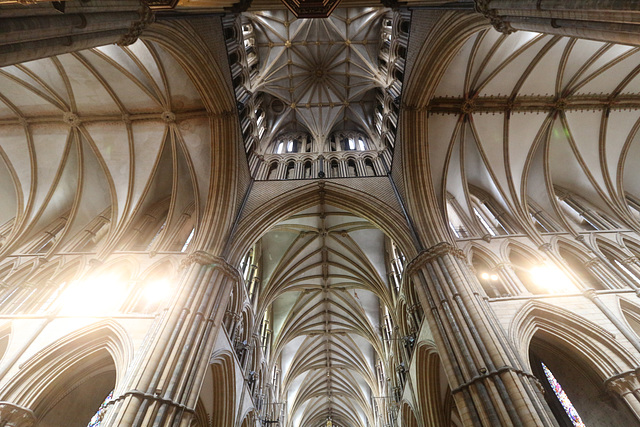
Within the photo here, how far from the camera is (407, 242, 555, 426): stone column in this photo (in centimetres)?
652

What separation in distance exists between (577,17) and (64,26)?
7.04 m

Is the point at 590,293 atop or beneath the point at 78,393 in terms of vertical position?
atop

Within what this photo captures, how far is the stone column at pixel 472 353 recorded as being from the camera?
6.52 metres

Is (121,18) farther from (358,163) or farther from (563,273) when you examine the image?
(563,273)

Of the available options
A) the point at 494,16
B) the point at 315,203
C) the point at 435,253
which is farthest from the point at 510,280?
the point at 315,203

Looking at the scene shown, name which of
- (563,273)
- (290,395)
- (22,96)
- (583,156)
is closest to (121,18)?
(22,96)

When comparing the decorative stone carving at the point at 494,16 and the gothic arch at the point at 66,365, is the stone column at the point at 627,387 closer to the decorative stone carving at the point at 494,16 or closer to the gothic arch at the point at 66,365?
the decorative stone carving at the point at 494,16

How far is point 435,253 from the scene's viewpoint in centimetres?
970

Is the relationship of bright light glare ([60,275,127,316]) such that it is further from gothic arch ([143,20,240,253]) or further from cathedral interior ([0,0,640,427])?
gothic arch ([143,20,240,253])

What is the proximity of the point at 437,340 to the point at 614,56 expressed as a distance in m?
10.9

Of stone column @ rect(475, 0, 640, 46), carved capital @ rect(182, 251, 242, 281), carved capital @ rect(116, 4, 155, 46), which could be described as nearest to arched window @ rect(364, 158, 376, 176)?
carved capital @ rect(182, 251, 242, 281)

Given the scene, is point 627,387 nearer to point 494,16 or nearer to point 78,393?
point 494,16

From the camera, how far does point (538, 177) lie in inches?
519

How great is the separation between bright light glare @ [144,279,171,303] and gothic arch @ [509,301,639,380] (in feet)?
31.3
